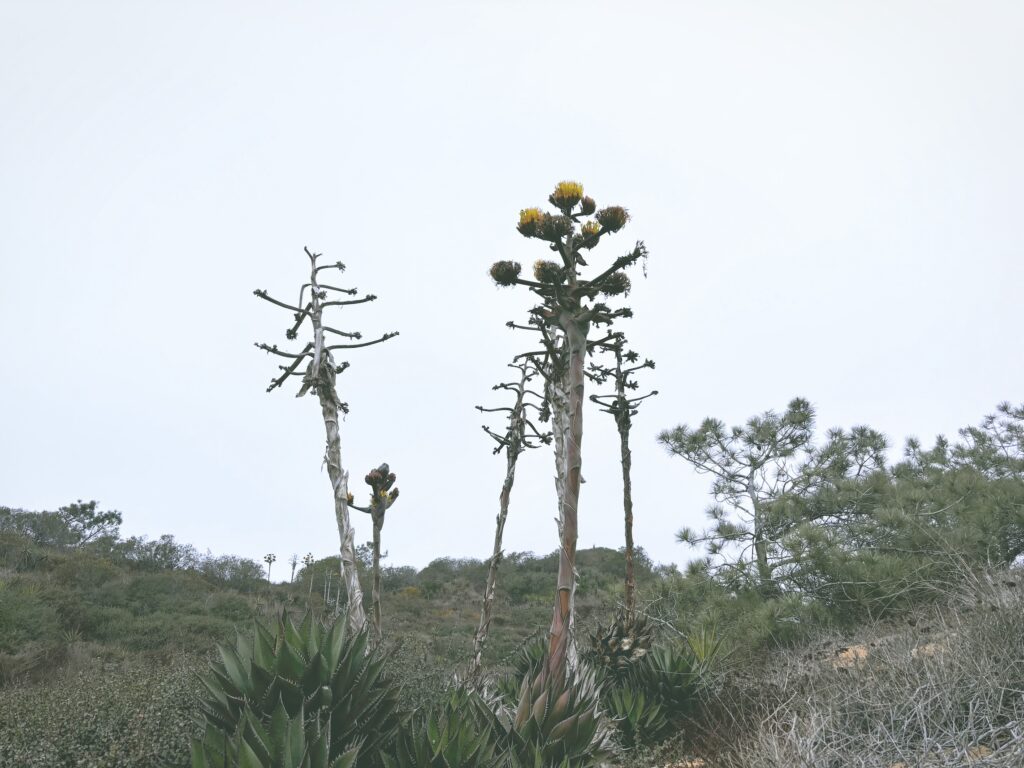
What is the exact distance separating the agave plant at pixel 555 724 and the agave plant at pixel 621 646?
2356 mm

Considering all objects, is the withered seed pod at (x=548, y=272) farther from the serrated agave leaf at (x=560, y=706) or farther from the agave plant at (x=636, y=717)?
the agave plant at (x=636, y=717)

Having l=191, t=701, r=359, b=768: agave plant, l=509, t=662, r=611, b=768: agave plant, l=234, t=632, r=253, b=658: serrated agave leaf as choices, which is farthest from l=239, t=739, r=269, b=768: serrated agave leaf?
l=509, t=662, r=611, b=768: agave plant

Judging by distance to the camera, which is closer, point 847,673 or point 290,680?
point 290,680

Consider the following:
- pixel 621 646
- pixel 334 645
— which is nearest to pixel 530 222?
pixel 334 645

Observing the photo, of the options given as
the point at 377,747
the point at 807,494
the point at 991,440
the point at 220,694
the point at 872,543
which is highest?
the point at 991,440

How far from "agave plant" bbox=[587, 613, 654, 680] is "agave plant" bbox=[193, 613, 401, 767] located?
11.0 ft

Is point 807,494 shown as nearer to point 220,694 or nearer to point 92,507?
point 220,694

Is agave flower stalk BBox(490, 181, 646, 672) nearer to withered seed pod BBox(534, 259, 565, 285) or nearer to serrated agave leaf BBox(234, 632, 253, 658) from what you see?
withered seed pod BBox(534, 259, 565, 285)

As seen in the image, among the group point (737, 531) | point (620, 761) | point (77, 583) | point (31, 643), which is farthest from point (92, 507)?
point (620, 761)

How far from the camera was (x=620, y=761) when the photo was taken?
4.61m

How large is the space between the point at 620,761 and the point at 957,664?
2.24 meters

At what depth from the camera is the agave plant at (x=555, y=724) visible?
3.35m

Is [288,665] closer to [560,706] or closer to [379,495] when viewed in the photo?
[560,706]

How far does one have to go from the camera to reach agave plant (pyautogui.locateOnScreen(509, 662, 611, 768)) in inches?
132
